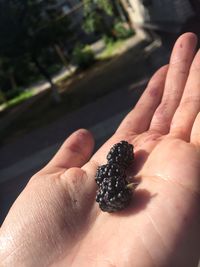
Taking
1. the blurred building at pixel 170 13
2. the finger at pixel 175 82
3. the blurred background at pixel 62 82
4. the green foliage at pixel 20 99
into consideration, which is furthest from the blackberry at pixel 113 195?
the green foliage at pixel 20 99

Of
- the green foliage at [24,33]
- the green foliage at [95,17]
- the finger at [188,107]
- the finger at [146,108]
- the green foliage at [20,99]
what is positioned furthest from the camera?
the green foliage at [95,17]

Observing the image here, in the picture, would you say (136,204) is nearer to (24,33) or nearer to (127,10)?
(24,33)

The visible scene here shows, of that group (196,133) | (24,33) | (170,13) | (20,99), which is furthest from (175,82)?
(20,99)

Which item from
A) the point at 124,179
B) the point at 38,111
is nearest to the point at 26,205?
the point at 124,179

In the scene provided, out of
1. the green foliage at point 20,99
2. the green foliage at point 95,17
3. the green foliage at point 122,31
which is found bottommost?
the green foliage at point 20,99

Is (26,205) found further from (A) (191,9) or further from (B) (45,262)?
(A) (191,9)

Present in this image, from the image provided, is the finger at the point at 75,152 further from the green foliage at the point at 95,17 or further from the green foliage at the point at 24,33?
the green foliage at the point at 95,17

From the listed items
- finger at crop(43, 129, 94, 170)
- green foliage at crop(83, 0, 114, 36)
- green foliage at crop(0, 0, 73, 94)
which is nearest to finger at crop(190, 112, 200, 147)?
finger at crop(43, 129, 94, 170)
